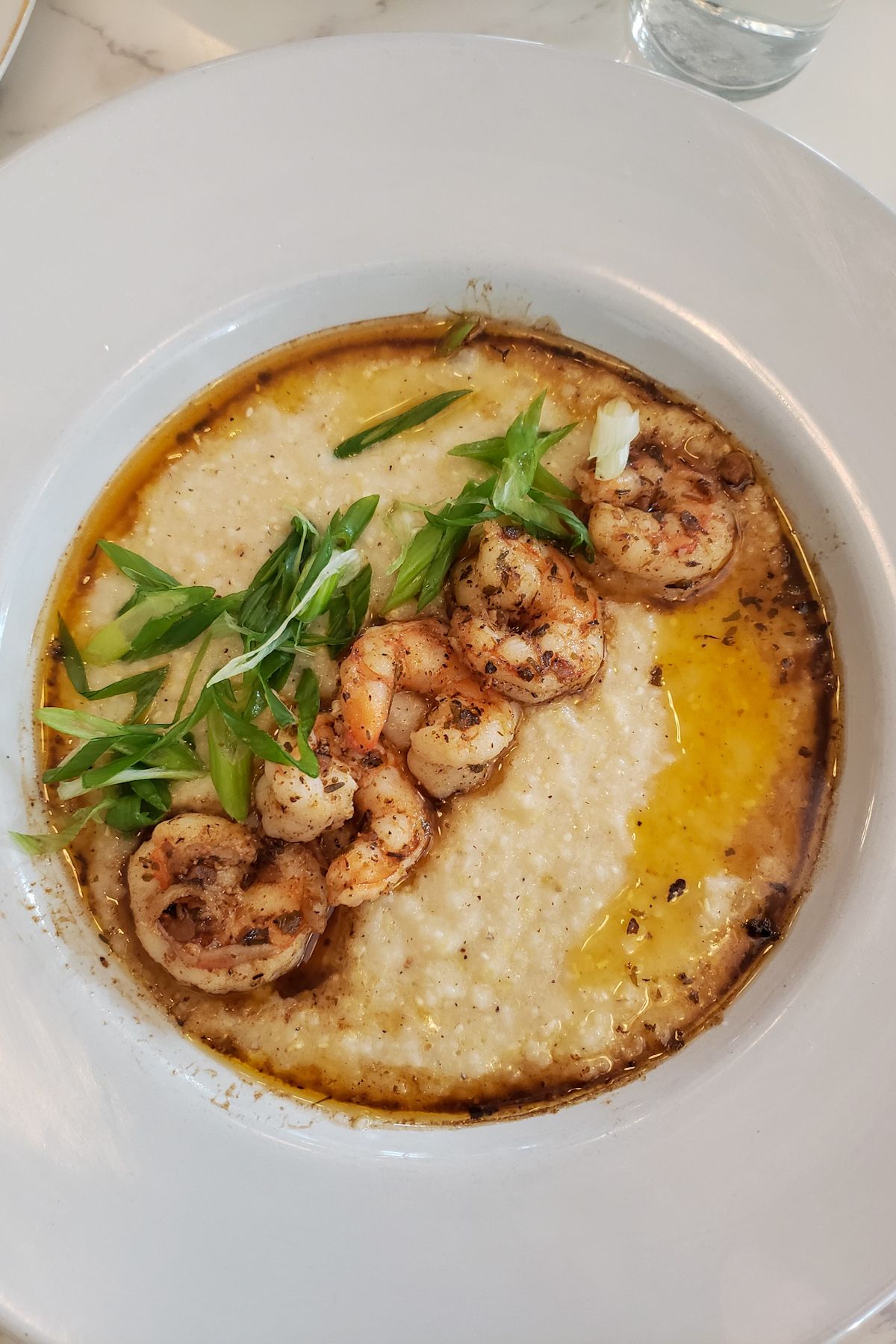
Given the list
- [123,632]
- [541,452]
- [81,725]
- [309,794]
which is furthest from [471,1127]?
[541,452]

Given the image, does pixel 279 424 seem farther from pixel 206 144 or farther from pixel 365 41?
pixel 365 41

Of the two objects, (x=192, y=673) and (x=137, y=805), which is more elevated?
(x=192, y=673)

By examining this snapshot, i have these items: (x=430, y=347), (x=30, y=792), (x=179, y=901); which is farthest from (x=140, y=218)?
(x=179, y=901)

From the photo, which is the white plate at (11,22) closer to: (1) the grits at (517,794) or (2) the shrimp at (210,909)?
(1) the grits at (517,794)

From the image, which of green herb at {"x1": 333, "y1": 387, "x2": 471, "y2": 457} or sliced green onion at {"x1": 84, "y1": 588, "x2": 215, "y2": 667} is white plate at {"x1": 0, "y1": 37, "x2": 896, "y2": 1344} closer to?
sliced green onion at {"x1": 84, "y1": 588, "x2": 215, "y2": 667}

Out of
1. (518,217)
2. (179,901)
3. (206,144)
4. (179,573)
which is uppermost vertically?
(206,144)

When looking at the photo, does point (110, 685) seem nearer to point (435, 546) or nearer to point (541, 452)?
point (435, 546)
